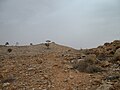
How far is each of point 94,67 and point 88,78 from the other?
107cm

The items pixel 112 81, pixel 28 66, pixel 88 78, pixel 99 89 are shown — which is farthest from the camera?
pixel 28 66

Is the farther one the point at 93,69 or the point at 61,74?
the point at 93,69

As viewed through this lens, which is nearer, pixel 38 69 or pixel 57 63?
pixel 38 69

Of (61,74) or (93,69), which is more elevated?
(93,69)

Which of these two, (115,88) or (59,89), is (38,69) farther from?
(115,88)

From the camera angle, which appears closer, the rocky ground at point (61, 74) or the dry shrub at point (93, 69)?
the rocky ground at point (61, 74)

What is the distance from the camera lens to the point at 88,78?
1010cm

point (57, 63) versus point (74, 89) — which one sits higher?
point (57, 63)

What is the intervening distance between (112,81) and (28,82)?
3.15 metres

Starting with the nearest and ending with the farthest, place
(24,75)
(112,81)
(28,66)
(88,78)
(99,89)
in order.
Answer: (99,89)
(112,81)
(88,78)
(24,75)
(28,66)

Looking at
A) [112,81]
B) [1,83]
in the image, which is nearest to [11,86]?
Result: [1,83]

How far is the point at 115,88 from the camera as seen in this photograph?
876 cm

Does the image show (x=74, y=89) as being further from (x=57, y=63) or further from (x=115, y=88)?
(x=57, y=63)

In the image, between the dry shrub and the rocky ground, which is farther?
the dry shrub
